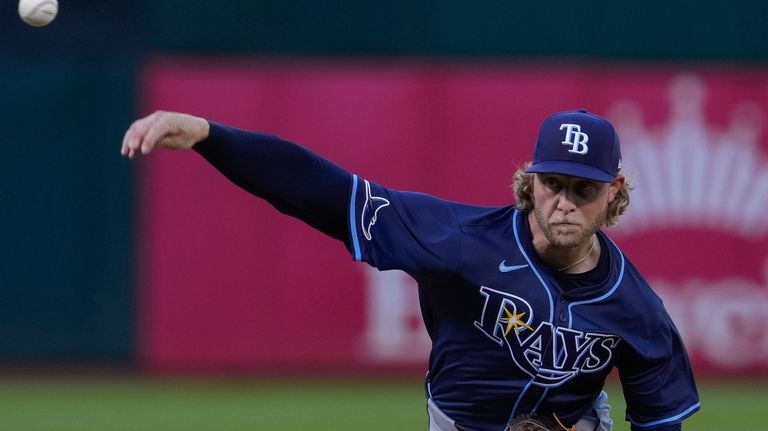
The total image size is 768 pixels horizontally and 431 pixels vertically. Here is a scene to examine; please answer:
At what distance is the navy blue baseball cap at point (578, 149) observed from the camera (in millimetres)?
4391

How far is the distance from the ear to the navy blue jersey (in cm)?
18

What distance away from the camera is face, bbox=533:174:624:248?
4.41 meters

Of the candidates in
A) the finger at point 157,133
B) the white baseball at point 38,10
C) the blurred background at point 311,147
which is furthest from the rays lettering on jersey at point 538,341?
the blurred background at point 311,147

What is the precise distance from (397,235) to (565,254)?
592 millimetres

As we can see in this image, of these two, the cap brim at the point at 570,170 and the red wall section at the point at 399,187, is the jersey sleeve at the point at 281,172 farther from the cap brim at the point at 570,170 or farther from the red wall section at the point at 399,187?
the red wall section at the point at 399,187

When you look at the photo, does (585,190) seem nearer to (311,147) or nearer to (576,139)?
(576,139)

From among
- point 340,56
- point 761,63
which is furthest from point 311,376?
point 761,63

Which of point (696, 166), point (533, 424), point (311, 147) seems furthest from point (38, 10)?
point (696, 166)

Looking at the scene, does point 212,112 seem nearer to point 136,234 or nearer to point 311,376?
point 136,234

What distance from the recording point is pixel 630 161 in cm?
1148

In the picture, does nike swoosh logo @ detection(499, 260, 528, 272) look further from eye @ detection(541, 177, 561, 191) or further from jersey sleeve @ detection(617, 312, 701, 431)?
jersey sleeve @ detection(617, 312, 701, 431)

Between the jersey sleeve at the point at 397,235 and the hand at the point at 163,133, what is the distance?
60 centimetres

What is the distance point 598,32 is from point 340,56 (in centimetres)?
225

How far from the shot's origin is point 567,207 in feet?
14.5
